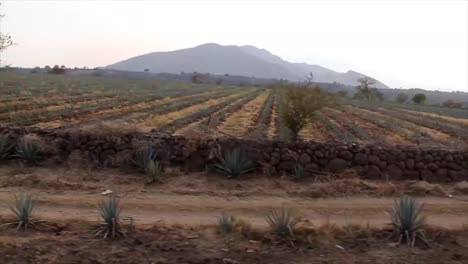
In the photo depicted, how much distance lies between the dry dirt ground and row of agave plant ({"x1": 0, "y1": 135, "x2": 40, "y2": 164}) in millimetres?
347

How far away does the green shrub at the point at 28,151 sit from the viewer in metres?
13.1

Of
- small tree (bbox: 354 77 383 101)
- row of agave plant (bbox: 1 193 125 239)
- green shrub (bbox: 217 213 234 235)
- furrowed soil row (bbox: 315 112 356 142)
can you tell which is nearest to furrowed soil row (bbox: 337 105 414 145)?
furrowed soil row (bbox: 315 112 356 142)

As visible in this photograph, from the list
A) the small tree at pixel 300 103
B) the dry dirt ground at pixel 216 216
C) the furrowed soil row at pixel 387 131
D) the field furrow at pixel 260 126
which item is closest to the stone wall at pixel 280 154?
the dry dirt ground at pixel 216 216

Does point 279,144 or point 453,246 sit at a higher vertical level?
point 279,144

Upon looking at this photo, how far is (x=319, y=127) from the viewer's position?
20562mm

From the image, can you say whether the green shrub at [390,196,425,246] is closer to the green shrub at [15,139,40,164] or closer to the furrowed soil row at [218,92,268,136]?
the furrowed soil row at [218,92,268,136]

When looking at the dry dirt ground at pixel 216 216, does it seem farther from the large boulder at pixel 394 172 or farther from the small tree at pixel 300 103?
the small tree at pixel 300 103

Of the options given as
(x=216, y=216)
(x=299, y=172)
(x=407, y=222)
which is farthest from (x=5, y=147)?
(x=407, y=222)

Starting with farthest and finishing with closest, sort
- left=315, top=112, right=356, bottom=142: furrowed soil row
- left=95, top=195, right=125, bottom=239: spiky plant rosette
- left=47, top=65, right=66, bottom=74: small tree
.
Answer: left=47, top=65, right=66, bottom=74: small tree → left=315, top=112, right=356, bottom=142: furrowed soil row → left=95, top=195, right=125, bottom=239: spiky plant rosette

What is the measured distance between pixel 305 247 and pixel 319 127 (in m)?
12.5

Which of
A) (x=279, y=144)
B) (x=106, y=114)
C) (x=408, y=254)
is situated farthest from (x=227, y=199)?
(x=106, y=114)

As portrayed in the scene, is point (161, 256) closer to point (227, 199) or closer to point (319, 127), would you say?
point (227, 199)

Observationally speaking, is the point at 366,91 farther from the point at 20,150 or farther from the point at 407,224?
the point at 407,224

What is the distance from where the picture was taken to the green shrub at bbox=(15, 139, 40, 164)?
43.0ft
